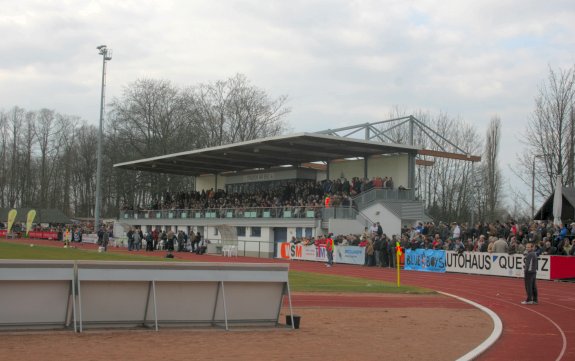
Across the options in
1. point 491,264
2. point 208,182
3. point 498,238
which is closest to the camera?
point 491,264

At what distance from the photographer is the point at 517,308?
17953 millimetres

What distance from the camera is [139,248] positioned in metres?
53.5

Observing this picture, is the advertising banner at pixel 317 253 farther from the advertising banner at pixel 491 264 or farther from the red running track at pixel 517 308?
the advertising banner at pixel 491 264

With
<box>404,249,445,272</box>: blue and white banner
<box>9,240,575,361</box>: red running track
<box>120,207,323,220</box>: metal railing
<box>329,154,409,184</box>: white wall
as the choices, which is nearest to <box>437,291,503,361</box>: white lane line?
<box>9,240,575,361</box>: red running track

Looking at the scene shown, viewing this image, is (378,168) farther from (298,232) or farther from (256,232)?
(256,232)

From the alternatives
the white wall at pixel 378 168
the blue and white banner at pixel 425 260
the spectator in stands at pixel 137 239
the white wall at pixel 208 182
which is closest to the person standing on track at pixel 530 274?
the blue and white banner at pixel 425 260

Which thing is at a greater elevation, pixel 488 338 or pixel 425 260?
pixel 425 260

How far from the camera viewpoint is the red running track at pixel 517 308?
11.2m

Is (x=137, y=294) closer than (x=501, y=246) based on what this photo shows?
Yes

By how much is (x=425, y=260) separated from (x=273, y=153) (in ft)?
66.4

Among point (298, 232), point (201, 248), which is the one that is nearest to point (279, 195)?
point (298, 232)

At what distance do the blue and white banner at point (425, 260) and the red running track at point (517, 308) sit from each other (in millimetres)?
1203

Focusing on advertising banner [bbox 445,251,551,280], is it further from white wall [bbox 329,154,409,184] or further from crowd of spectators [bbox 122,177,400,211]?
white wall [bbox 329,154,409,184]

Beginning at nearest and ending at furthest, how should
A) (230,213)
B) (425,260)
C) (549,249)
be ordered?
(549,249), (425,260), (230,213)
